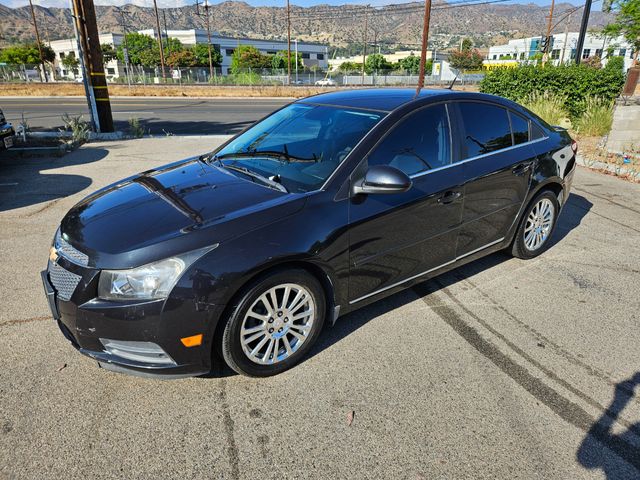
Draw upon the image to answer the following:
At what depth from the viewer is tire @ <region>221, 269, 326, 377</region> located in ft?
8.91

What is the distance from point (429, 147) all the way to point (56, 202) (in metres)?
5.54

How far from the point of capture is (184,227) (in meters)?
Result: 2.66

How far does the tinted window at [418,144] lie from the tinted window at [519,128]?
3.19 feet

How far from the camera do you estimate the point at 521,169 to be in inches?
166

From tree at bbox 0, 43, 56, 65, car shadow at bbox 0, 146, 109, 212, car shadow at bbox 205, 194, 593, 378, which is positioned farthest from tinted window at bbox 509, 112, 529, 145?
tree at bbox 0, 43, 56, 65

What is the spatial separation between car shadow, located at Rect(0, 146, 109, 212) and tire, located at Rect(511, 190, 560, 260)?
631 centimetres

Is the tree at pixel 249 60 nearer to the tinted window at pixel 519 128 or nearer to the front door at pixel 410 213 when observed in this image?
the tinted window at pixel 519 128

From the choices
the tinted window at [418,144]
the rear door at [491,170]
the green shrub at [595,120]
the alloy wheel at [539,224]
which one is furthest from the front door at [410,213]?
the green shrub at [595,120]

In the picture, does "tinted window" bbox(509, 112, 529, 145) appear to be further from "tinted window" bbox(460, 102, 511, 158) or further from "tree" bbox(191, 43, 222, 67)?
"tree" bbox(191, 43, 222, 67)

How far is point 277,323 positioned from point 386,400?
81cm

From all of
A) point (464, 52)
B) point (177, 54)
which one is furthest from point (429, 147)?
point (464, 52)

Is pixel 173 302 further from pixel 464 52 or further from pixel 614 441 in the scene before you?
pixel 464 52

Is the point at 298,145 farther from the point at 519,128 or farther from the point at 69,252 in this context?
the point at 519,128

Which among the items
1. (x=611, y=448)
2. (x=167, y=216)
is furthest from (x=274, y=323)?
(x=611, y=448)
